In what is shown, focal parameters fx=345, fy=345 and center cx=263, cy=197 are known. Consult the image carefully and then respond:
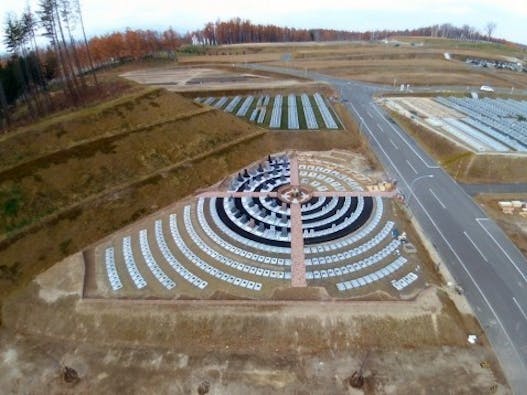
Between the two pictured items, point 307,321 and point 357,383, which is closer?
point 357,383

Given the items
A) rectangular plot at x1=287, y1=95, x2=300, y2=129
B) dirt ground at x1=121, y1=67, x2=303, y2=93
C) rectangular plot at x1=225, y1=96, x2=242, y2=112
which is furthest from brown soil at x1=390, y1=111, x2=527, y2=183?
dirt ground at x1=121, y1=67, x2=303, y2=93

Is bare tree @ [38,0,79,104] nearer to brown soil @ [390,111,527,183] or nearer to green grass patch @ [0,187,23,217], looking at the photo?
green grass patch @ [0,187,23,217]

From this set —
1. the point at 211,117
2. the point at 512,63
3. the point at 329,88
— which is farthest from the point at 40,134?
the point at 512,63

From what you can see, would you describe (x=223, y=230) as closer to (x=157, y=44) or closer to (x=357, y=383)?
(x=357, y=383)

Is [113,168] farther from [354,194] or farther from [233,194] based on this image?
[354,194]

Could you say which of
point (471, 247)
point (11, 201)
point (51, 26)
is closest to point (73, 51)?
point (51, 26)

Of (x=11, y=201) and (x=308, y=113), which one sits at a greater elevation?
(x=308, y=113)

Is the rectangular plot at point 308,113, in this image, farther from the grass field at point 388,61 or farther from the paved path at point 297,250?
the paved path at point 297,250

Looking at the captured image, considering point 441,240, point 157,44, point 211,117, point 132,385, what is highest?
point 157,44
